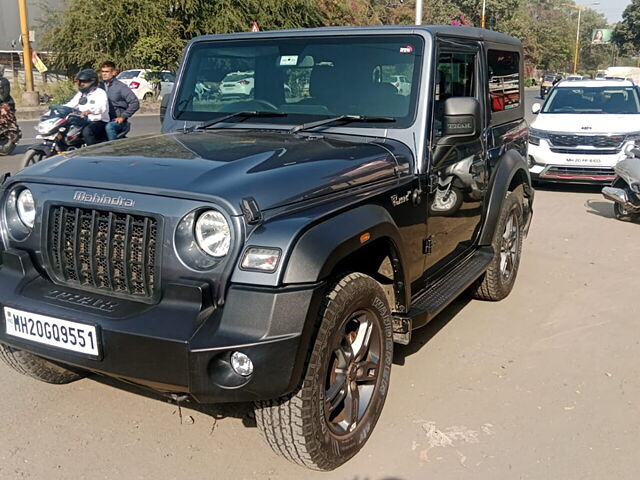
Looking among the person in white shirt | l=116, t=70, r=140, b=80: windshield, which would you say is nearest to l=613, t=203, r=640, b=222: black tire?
the person in white shirt

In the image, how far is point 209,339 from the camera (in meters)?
2.49

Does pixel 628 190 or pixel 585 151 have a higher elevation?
pixel 585 151

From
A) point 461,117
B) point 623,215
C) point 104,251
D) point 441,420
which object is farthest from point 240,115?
point 623,215

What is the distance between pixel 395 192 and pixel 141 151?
1.30 meters

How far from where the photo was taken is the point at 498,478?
9.95 ft

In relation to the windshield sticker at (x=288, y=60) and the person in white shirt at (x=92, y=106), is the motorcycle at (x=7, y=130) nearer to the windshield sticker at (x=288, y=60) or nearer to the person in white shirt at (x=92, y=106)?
the person in white shirt at (x=92, y=106)

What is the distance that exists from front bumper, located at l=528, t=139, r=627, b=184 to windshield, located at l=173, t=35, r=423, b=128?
671 cm

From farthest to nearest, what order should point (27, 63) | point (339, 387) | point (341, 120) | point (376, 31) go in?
1. point (27, 63)
2. point (376, 31)
3. point (341, 120)
4. point (339, 387)

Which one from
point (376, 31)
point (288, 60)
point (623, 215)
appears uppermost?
point (376, 31)

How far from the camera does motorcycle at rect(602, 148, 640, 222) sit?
8.06 meters

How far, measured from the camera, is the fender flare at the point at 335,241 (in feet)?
8.45

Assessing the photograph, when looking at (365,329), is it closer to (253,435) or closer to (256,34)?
(253,435)

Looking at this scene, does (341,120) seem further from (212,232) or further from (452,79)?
(212,232)

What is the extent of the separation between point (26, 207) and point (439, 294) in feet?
7.78
